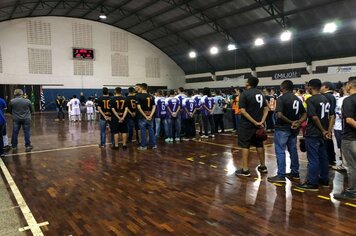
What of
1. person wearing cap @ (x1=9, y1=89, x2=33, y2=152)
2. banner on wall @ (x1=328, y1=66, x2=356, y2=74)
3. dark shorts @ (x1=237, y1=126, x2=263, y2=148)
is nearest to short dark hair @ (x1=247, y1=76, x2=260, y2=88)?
dark shorts @ (x1=237, y1=126, x2=263, y2=148)

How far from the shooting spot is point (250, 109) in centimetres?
489

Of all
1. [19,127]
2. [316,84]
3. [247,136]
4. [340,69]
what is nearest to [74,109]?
[19,127]

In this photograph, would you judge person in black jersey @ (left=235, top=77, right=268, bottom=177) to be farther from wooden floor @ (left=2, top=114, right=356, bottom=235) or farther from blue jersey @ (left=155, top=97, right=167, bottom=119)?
blue jersey @ (left=155, top=97, right=167, bottom=119)

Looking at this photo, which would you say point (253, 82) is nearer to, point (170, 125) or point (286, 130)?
point (286, 130)

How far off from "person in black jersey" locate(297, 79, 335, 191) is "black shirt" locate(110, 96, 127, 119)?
4560 mm

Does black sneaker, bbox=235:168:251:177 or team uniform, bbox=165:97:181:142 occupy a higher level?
team uniform, bbox=165:97:181:142

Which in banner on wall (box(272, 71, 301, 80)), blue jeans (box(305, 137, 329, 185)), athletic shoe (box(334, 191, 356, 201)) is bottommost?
athletic shoe (box(334, 191, 356, 201))

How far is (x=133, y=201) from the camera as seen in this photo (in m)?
4.02

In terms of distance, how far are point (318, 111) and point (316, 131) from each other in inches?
11.1

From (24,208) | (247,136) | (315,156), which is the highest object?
(247,136)

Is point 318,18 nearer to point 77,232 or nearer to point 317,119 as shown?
point 317,119

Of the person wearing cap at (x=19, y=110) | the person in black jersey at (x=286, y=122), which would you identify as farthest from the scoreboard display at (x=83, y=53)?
the person in black jersey at (x=286, y=122)

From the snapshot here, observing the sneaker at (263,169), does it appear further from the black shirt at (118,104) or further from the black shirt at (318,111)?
the black shirt at (118,104)

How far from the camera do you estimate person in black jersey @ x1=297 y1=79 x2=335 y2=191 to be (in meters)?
4.16
